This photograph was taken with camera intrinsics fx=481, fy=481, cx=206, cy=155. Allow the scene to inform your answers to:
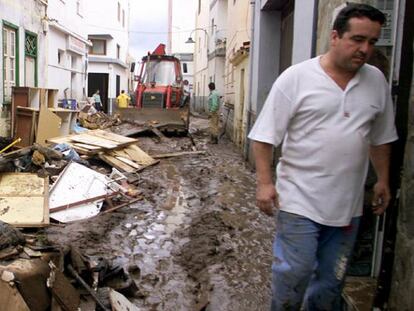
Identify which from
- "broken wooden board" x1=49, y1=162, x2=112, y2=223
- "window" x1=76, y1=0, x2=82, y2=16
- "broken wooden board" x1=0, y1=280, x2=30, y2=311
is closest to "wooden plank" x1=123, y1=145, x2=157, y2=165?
"broken wooden board" x1=49, y1=162, x2=112, y2=223

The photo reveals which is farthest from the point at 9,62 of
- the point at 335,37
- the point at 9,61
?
the point at 335,37

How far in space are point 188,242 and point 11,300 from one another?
2778 millimetres

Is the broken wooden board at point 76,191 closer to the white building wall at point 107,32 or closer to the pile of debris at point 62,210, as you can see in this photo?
the pile of debris at point 62,210

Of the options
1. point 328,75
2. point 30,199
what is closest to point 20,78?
point 30,199

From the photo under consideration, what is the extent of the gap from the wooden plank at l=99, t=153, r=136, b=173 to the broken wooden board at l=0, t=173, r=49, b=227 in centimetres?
239

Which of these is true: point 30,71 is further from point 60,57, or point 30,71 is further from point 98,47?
point 98,47

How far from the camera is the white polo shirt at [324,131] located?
250 centimetres

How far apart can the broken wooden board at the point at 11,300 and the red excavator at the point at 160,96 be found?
1271 centimetres

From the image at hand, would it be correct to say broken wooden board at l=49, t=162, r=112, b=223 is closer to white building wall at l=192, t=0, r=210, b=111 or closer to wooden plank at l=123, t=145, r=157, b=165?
wooden plank at l=123, t=145, r=157, b=165

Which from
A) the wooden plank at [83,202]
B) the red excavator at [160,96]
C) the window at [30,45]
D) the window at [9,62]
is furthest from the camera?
the red excavator at [160,96]

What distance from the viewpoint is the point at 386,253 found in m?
2.81

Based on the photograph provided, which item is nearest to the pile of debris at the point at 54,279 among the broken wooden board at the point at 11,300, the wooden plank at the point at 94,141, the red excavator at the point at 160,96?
the broken wooden board at the point at 11,300

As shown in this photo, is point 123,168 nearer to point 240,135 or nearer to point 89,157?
point 89,157

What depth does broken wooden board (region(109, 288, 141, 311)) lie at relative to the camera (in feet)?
11.7
